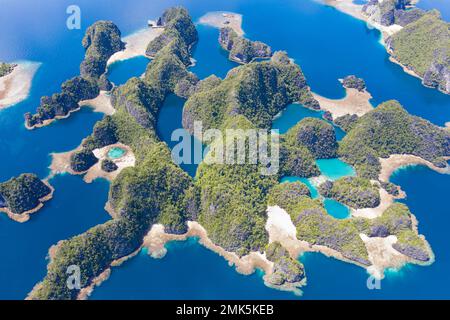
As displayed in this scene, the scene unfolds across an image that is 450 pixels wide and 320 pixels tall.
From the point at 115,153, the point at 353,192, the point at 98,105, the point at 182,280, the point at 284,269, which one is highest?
the point at 98,105

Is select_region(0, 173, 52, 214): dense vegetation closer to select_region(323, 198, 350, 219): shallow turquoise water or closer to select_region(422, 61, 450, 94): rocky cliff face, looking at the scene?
select_region(323, 198, 350, 219): shallow turquoise water

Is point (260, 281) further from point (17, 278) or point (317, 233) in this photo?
point (17, 278)

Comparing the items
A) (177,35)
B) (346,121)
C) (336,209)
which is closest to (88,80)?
(177,35)

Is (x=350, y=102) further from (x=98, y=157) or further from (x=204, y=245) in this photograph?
(x=98, y=157)

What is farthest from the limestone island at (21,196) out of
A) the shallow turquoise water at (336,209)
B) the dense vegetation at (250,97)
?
the shallow turquoise water at (336,209)

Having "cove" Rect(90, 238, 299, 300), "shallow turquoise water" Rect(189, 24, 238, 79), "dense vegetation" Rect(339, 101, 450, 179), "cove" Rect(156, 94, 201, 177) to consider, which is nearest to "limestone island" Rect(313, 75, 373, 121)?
"dense vegetation" Rect(339, 101, 450, 179)

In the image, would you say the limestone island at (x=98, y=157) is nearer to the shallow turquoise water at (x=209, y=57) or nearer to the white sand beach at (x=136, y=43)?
the shallow turquoise water at (x=209, y=57)
